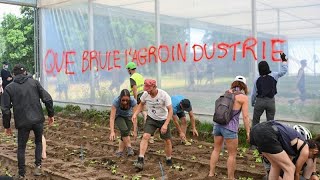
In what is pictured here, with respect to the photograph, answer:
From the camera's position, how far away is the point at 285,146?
4535 mm

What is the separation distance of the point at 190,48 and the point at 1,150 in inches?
209

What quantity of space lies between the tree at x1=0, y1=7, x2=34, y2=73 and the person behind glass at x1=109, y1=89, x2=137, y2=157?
1926 centimetres

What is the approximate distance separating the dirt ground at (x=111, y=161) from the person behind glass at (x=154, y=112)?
44 cm

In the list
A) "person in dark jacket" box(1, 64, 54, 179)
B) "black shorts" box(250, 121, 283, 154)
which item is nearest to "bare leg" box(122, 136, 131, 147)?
"person in dark jacket" box(1, 64, 54, 179)

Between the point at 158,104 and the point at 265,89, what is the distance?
217 cm

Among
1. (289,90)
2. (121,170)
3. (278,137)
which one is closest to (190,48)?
(289,90)

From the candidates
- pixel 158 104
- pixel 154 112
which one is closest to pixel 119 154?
pixel 154 112

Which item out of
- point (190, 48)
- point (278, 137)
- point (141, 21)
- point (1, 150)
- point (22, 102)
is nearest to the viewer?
point (278, 137)

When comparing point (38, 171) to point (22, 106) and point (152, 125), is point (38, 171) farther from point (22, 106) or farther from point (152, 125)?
point (152, 125)

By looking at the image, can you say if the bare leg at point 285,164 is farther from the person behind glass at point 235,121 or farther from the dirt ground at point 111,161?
the dirt ground at point 111,161

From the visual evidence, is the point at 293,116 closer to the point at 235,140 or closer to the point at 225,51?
the point at 225,51

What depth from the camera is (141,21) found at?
12.5 m

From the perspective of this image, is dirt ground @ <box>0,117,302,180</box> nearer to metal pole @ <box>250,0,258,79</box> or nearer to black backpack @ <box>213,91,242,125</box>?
black backpack @ <box>213,91,242,125</box>

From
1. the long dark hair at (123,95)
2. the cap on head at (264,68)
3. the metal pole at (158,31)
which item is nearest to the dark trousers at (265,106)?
the cap on head at (264,68)
